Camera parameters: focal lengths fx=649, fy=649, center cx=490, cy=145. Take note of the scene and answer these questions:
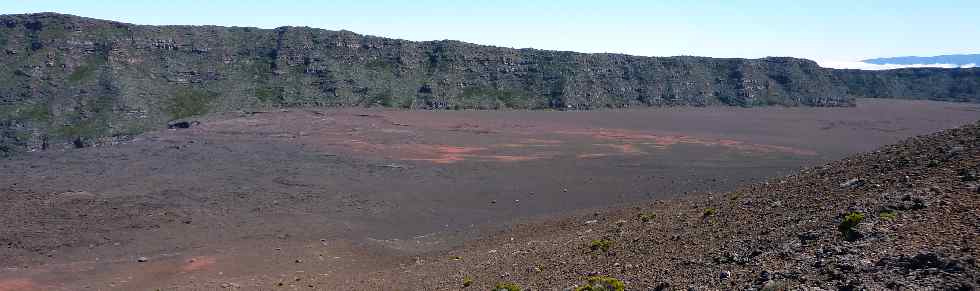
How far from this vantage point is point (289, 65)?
7662 cm

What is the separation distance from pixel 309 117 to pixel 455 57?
30.7 metres

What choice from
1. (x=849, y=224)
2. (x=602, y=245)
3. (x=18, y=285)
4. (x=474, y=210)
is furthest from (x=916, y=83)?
(x=18, y=285)

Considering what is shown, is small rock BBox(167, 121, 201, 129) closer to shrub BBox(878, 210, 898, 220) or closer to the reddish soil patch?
the reddish soil patch

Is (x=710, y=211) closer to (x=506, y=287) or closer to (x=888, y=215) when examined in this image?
(x=888, y=215)

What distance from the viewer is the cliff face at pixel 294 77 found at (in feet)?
184

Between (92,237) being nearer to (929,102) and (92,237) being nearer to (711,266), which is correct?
(711,266)

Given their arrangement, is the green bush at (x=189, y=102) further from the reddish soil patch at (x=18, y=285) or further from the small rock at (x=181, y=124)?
the reddish soil patch at (x=18, y=285)

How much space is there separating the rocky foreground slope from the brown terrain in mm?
58

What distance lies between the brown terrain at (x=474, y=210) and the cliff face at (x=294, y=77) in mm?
11756

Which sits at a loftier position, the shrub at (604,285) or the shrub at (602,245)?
the shrub at (604,285)

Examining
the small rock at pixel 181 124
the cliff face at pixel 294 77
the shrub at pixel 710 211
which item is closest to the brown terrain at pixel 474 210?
the shrub at pixel 710 211

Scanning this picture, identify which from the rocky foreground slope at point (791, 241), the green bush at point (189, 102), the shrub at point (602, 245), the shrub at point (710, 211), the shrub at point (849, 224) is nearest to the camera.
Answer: the rocky foreground slope at point (791, 241)

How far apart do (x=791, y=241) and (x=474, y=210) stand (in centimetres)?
1812

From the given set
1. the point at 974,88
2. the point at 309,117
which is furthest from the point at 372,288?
the point at 974,88
